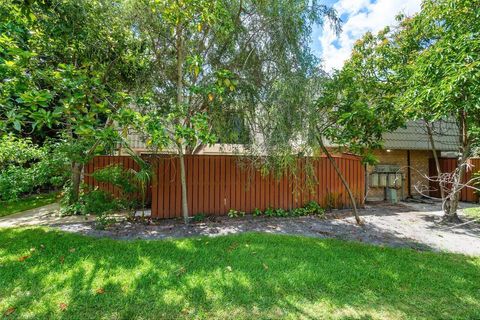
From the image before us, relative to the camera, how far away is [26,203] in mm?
7742

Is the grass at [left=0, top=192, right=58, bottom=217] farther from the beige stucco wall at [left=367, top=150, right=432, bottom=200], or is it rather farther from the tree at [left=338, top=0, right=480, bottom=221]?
the beige stucco wall at [left=367, top=150, right=432, bottom=200]

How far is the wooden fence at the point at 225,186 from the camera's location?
6.06m

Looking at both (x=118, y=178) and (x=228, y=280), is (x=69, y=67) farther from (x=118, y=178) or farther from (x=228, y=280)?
(x=228, y=280)

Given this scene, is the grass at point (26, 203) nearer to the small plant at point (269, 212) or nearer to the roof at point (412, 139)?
the small plant at point (269, 212)

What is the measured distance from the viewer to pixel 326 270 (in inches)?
129

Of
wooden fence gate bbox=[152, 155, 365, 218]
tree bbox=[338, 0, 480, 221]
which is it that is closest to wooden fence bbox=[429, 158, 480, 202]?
tree bbox=[338, 0, 480, 221]

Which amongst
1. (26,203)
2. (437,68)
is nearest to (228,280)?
(437,68)

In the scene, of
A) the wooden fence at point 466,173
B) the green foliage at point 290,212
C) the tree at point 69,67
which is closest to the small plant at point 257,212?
the green foliage at point 290,212

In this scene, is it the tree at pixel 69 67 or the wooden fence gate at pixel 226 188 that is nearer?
the tree at pixel 69 67

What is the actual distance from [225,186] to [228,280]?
351 cm

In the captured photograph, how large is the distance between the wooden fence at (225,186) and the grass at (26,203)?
7.49 ft

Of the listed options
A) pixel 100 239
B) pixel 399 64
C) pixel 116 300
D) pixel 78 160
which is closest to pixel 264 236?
pixel 116 300

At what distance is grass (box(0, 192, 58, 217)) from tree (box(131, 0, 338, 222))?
17.4 ft

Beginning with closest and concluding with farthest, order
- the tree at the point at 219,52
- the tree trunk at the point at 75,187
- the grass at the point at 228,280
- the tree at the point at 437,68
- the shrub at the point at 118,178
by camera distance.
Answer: the grass at the point at 228,280 < the tree at the point at 437,68 < the tree at the point at 219,52 < the shrub at the point at 118,178 < the tree trunk at the point at 75,187
